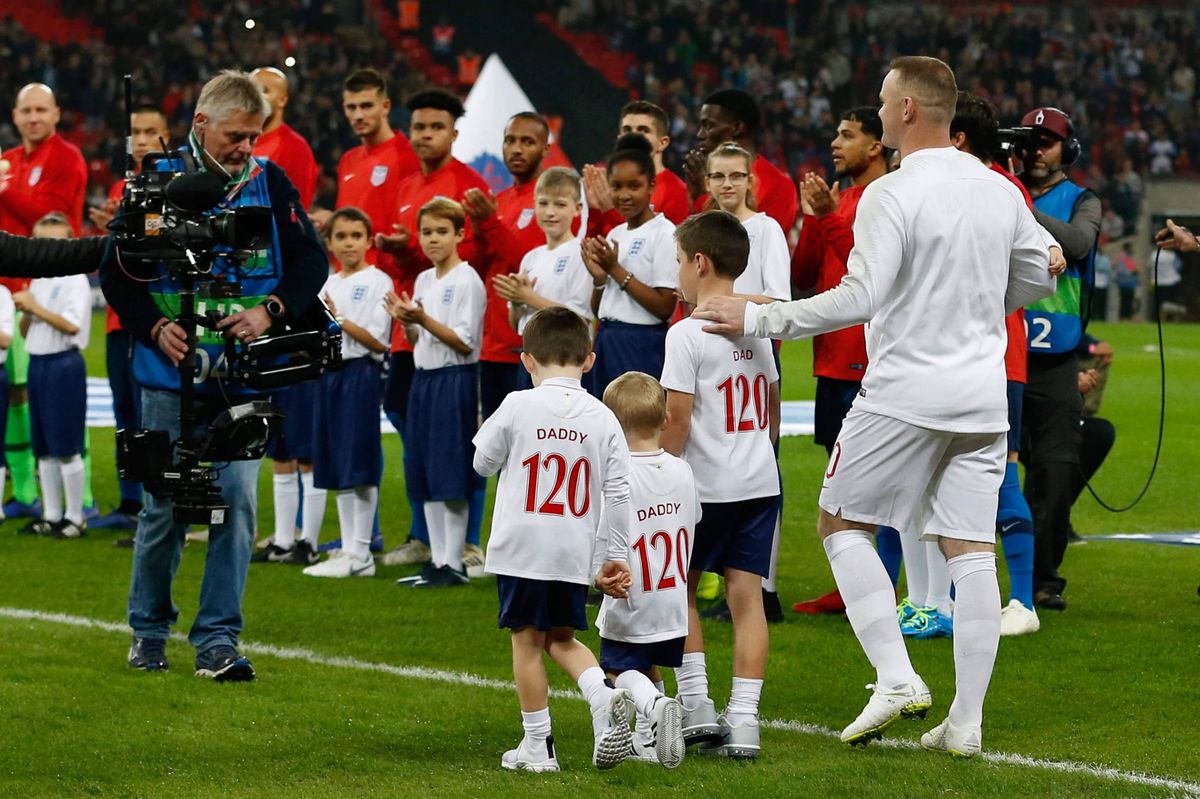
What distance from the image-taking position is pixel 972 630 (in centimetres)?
518

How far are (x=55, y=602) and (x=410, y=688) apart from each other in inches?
105

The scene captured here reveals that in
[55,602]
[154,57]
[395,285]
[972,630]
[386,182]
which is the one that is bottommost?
[55,602]

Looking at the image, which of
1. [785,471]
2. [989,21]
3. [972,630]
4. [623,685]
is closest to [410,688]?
[623,685]

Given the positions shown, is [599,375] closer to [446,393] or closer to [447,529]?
[446,393]

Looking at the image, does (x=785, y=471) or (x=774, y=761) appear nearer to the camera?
(x=774, y=761)

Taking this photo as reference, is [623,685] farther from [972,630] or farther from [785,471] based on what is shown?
[785,471]

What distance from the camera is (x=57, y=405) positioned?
10.5m

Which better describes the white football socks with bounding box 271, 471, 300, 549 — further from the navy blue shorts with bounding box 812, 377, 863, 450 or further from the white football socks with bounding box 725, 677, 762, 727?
the white football socks with bounding box 725, 677, 762, 727

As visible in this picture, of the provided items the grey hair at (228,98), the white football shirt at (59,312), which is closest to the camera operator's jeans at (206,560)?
the grey hair at (228,98)

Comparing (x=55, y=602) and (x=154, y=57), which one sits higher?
(x=154, y=57)

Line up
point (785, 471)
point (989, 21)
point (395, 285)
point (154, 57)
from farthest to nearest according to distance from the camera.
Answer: point (989, 21)
point (154, 57)
point (785, 471)
point (395, 285)

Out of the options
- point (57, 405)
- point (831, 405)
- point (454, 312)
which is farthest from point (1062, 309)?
point (57, 405)

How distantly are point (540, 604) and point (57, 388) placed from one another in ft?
20.9

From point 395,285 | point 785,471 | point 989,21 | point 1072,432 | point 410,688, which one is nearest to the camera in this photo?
point 410,688
